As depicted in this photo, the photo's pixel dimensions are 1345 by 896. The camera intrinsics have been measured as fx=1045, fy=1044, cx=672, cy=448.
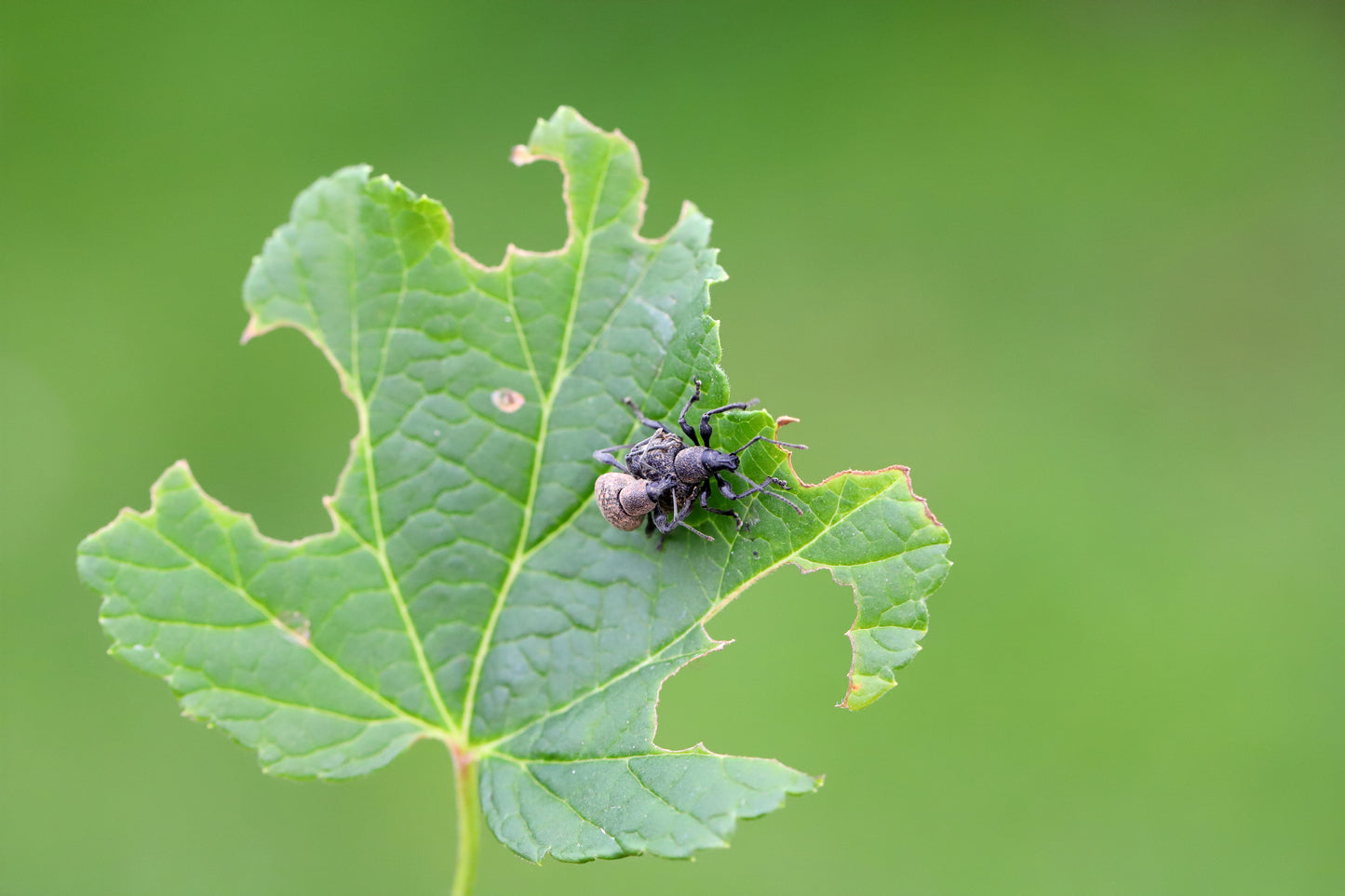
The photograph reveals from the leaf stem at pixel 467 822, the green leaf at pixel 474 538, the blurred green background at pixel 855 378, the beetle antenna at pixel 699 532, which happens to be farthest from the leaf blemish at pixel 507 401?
the blurred green background at pixel 855 378

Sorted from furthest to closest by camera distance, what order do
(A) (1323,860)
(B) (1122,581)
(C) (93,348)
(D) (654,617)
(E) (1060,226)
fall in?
(E) (1060,226), (C) (93,348), (B) (1122,581), (A) (1323,860), (D) (654,617)

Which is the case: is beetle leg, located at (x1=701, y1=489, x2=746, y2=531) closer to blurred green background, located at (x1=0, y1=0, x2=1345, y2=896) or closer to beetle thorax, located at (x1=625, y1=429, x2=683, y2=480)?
beetle thorax, located at (x1=625, y1=429, x2=683, y2=480)

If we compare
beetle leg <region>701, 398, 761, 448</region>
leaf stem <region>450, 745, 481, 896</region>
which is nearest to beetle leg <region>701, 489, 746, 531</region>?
beetle leg <region>701, 398, 761, 448</region>

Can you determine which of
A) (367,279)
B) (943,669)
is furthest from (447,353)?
(943,669)

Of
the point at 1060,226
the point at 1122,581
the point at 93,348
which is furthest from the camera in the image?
the point at 1060,226

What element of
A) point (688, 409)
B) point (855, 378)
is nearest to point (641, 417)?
point (688, 409)

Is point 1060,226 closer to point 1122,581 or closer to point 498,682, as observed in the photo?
Result: point 1122,581
